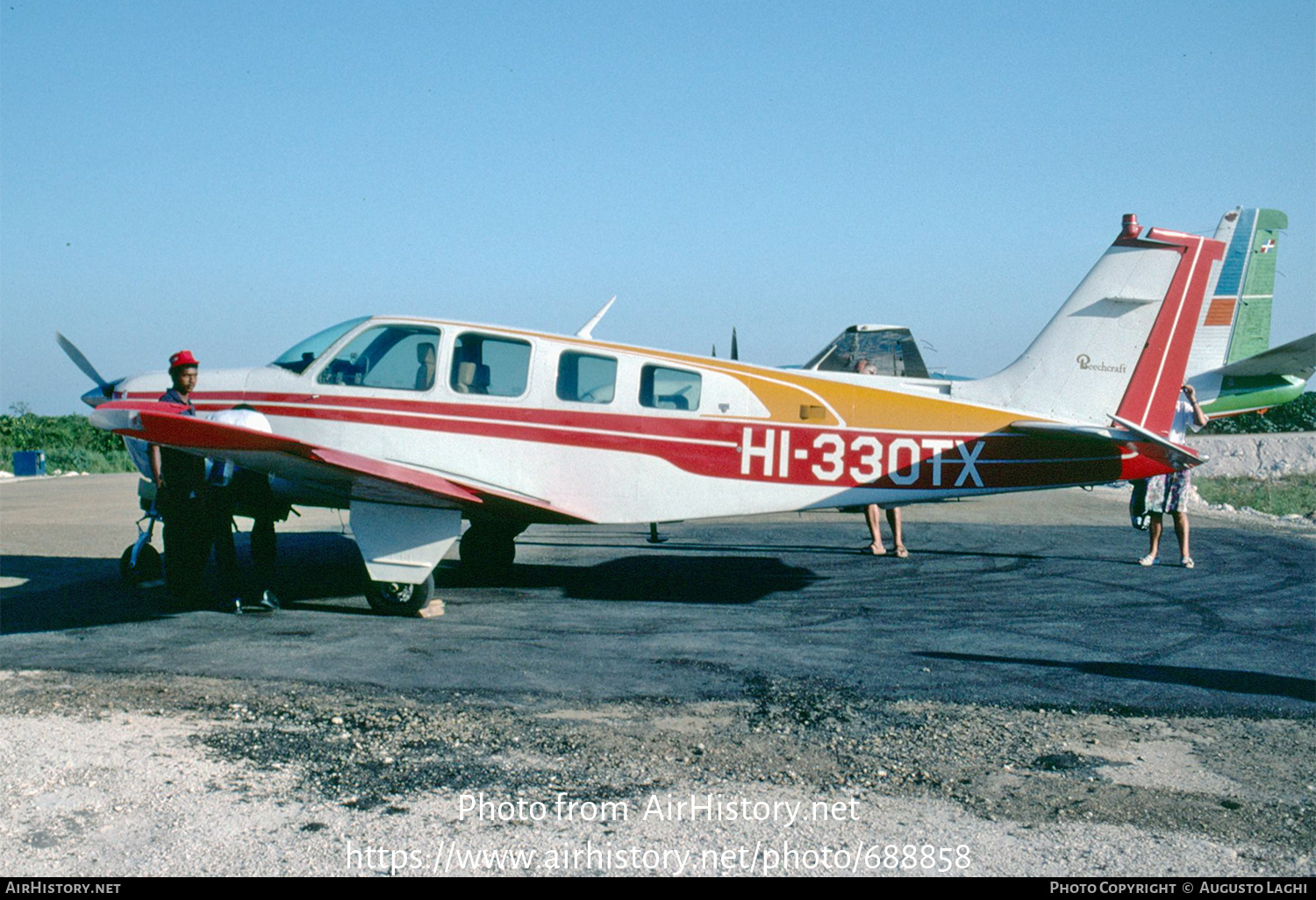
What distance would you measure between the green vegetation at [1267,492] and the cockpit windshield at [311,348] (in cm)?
1696

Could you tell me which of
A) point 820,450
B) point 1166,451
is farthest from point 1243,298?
point 820,450

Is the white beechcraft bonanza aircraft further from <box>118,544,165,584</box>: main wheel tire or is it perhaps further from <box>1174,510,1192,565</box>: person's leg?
<box>1174,510,1192,565</box>: person's leg

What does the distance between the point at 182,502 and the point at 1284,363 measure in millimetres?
20824

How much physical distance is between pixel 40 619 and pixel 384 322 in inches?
140

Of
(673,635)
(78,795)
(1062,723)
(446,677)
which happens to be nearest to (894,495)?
(673,635)

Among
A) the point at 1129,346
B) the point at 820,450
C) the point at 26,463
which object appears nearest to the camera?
the point at 820,450

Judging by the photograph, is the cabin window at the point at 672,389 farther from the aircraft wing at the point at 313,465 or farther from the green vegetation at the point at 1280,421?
the green vegetation at the point at 1280,421

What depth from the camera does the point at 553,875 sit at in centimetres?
350

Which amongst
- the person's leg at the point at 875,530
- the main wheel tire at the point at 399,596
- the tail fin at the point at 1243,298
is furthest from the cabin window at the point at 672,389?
the tail fin at the point at 1243,298

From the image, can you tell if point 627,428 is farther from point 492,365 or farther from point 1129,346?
point 1129,346

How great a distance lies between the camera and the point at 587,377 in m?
8.70

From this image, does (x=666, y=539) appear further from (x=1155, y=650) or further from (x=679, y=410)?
(x=1155, y=650)

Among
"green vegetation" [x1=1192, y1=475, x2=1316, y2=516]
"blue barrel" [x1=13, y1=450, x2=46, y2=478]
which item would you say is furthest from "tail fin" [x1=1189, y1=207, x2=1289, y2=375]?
"blue barrel" [x1=13, y1=450, x2=46, y2=478]

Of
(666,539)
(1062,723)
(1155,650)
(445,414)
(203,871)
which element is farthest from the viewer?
(666,539)
